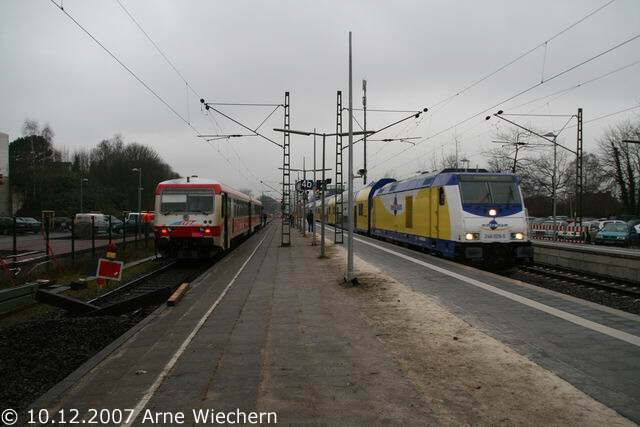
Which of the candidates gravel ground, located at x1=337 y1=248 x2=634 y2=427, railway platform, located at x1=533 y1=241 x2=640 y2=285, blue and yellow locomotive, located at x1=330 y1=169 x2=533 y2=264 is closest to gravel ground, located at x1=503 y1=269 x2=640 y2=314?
blue and yellow locomotive, located at x1=330 y1=169 x2=533 y2=264

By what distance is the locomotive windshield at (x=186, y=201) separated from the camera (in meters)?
17.8

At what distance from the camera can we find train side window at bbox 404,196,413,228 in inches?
786

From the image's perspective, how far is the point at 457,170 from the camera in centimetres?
1647

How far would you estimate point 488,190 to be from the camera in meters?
15.2

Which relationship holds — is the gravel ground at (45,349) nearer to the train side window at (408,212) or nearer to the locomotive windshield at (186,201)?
the locomotive windshield at (186,201)

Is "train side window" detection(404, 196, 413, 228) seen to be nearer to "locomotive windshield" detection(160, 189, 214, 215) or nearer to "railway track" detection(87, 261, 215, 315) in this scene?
"locomotive windshield" detection(160, 189, 214, 215)

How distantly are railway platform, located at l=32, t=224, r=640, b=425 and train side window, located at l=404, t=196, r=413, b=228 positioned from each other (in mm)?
9772

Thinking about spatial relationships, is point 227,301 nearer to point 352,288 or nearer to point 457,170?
point 352,288

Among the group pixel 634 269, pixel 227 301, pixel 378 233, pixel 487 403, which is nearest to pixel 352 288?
pixel 227 301

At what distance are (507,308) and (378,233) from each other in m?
18.9

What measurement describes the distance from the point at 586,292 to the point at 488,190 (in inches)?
166

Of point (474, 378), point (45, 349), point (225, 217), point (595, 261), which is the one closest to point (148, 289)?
point (45, 349)

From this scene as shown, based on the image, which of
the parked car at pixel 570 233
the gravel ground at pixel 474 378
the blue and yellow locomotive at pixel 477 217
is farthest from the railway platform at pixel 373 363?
the parked car at pixel 570 233

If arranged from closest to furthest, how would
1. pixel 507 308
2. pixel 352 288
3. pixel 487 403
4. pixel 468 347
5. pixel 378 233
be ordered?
pixel 487 403 < pixel 468 347 < pixel 507 308 < pixel 352 288 < pixel 378 233
